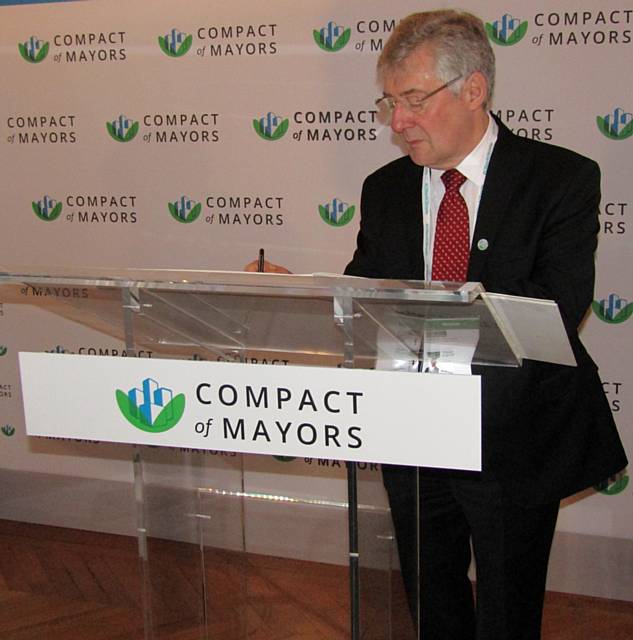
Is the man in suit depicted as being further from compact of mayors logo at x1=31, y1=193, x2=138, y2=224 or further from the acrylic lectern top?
compact of mayors logo at x1=31, y1=193, x2=138, y2=224

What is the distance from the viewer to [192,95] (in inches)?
135

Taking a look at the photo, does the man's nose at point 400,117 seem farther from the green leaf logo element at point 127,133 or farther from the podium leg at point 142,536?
the green leaf logo element at point 127,133

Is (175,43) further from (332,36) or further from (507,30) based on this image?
(507,30)

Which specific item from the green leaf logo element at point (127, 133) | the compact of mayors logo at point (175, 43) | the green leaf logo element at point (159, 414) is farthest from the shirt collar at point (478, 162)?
the green leaf logo element at point (127, 133)

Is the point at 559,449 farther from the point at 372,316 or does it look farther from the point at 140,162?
the point at 140,162

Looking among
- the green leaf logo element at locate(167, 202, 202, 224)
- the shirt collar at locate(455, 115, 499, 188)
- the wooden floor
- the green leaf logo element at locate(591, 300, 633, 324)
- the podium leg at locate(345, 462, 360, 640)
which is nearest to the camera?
the podium leg at locate(345, 462, 360, 640)

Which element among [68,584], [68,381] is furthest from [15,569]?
[68,381]

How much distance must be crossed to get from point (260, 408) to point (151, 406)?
0.21 metres

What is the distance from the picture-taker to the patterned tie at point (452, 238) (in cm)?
207

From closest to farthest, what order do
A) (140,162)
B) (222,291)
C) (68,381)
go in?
(222,291), (68,381), (140,162)

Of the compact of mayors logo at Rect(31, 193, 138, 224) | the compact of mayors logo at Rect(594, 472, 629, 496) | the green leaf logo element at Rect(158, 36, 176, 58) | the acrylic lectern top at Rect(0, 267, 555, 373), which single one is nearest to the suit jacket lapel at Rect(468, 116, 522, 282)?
the acrylic lectern top at Rect(0, 267, 555, 373)

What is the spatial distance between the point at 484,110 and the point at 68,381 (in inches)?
44.5

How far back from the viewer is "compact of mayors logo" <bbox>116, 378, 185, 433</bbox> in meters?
1.63

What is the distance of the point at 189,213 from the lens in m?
3.51
